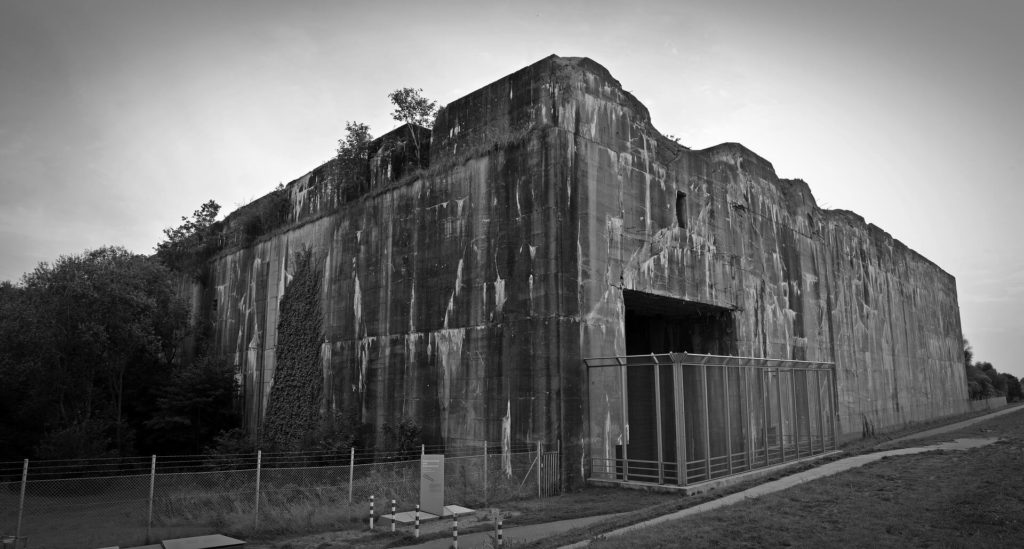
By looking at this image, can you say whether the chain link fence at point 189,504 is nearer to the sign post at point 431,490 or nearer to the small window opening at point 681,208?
the sign post at point 431,490

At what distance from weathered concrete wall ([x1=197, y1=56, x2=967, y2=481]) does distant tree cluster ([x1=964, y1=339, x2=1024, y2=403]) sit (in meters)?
55.9

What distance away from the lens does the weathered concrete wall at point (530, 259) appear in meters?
22.6

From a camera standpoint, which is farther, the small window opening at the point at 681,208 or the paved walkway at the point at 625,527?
the small window opening at the point at 681,208

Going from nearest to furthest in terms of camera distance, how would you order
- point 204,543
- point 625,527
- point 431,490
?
point 625,527
point 204,543
point 431,490

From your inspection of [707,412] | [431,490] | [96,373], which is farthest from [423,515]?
[96,373]

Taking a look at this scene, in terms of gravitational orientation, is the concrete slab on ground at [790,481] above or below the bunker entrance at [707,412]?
below

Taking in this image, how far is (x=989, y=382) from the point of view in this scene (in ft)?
306

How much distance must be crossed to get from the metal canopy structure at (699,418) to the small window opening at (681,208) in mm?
6060

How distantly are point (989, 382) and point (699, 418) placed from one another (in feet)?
303

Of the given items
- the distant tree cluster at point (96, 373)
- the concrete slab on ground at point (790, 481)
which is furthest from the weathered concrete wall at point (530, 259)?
the concrete slab on ground at point (790, 481)

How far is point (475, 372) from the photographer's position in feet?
78.6

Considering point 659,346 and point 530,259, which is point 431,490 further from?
point 659,346

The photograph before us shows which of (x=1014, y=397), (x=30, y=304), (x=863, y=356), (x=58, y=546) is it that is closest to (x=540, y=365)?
A: (x=58, y=546)

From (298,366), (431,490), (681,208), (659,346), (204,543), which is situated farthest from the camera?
(298,366)
